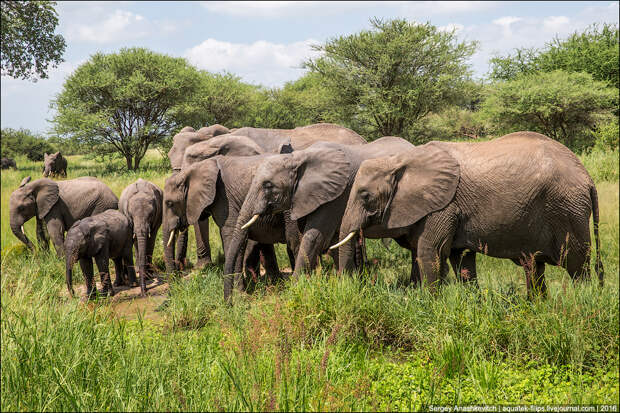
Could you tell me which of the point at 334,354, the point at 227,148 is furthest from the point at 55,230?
the point at 334,354

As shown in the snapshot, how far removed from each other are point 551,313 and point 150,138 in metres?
25.0

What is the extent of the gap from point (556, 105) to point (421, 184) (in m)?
21.3

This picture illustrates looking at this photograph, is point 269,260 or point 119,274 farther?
point 119,274

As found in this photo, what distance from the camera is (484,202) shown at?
4.69 meters

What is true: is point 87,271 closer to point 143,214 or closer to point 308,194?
point 143,214

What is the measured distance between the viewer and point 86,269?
20.9ft

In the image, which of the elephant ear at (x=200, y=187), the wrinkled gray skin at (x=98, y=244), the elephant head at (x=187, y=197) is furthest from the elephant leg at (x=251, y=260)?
the wrinkled gray skin at (x=98, y=244)

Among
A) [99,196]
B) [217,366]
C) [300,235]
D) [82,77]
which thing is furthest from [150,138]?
[217,366]

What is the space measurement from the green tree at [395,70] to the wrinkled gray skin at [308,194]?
1980 cm

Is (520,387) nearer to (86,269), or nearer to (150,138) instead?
(86,269)

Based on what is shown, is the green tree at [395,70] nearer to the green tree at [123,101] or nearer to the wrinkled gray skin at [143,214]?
the green tree at [123,101]

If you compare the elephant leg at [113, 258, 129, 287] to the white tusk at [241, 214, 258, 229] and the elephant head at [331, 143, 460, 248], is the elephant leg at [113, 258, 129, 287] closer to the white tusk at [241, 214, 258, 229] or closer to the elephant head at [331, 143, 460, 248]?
the white tusk at [241, 214, 258, 229]

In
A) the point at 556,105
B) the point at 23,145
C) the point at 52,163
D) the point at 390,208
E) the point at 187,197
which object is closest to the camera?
the point at 390,208

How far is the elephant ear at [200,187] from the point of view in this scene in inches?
231
